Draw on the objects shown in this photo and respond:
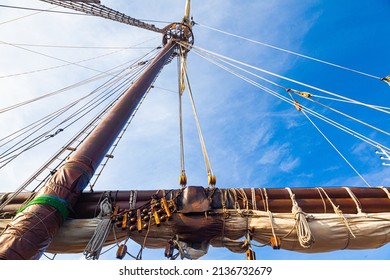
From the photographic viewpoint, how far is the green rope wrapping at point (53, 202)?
161 inches

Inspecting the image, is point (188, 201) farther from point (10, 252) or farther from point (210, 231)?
point (10, 252)

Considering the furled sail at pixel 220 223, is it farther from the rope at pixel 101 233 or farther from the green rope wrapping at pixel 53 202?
the green rope wrapping at pixel 53 202

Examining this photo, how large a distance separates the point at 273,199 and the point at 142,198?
2.28 meters

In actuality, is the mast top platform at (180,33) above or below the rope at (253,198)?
above

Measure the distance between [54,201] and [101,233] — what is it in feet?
2.77

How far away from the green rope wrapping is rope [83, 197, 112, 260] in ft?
1.79

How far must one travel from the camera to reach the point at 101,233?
167 inches

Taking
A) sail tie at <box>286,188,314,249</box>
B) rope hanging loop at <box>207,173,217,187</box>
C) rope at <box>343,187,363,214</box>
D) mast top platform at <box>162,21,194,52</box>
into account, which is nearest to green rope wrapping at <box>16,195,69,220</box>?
rope hanging loop at <box>207,173,217,187</box>

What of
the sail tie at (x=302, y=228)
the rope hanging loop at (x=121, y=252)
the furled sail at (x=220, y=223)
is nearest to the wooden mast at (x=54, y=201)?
the furled sail at (x=220, y=223)

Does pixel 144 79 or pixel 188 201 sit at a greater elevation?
pixel 144 79

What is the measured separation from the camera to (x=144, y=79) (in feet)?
28.2

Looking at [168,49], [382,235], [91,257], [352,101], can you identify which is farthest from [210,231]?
[168,49]

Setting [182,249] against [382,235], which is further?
[382,235]

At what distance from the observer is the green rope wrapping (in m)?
4.10
